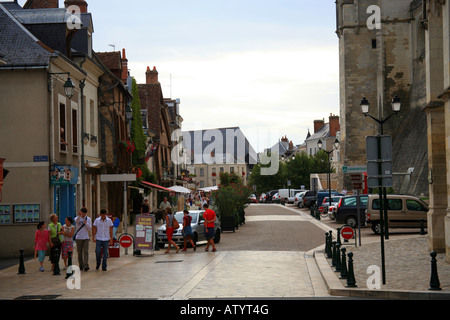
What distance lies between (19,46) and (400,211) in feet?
53.4

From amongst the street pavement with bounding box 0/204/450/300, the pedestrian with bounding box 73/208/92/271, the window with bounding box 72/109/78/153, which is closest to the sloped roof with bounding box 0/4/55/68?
the window with bounding box 72/109/78/153

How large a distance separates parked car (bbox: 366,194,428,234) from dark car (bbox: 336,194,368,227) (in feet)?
10.6

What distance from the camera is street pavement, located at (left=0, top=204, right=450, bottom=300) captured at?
12617mm

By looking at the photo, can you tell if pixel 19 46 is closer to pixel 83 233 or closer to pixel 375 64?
pixel 83 233

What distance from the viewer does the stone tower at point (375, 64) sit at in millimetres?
57500

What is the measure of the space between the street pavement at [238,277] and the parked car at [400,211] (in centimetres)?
526

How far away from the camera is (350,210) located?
3312cm

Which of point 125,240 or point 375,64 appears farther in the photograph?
point 375,64

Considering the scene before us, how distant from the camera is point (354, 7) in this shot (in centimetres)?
5809

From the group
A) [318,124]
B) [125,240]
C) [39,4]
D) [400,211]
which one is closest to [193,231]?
[125,240]
